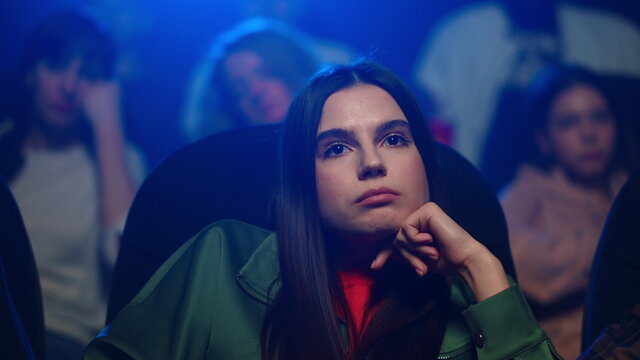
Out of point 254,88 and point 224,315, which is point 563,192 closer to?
point 254,88

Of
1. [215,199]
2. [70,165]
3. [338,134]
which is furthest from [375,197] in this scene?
[70,165]

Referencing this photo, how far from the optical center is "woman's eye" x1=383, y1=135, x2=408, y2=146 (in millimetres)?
1061

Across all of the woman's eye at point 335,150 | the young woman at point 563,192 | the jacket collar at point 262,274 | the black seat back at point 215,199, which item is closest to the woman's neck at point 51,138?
the black seat back at point 215,199

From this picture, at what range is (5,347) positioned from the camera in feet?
2.89

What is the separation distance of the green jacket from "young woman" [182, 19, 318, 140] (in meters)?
1.16

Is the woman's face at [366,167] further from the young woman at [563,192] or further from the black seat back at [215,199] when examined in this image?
the young woman at [563,192]

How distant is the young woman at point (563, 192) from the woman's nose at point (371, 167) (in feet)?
4.60

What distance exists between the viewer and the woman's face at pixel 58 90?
2064 mm

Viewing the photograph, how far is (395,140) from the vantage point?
1067 millimetres

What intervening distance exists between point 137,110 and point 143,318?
1.37m

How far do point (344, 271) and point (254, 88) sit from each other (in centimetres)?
133

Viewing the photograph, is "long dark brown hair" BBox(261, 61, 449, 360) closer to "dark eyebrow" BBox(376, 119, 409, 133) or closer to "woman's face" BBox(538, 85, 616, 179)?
"dark eyebrow" BBox(376, 119, 409, 133)

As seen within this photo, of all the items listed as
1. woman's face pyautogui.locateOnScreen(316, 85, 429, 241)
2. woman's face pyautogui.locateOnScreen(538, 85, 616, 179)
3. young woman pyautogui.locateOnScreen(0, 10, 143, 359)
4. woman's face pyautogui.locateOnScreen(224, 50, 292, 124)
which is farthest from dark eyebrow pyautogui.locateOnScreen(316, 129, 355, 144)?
woman's face pyautogui.locateOnScreen(538, 85, 616, 179)

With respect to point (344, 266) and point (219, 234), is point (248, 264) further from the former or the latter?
point (344, 266)
